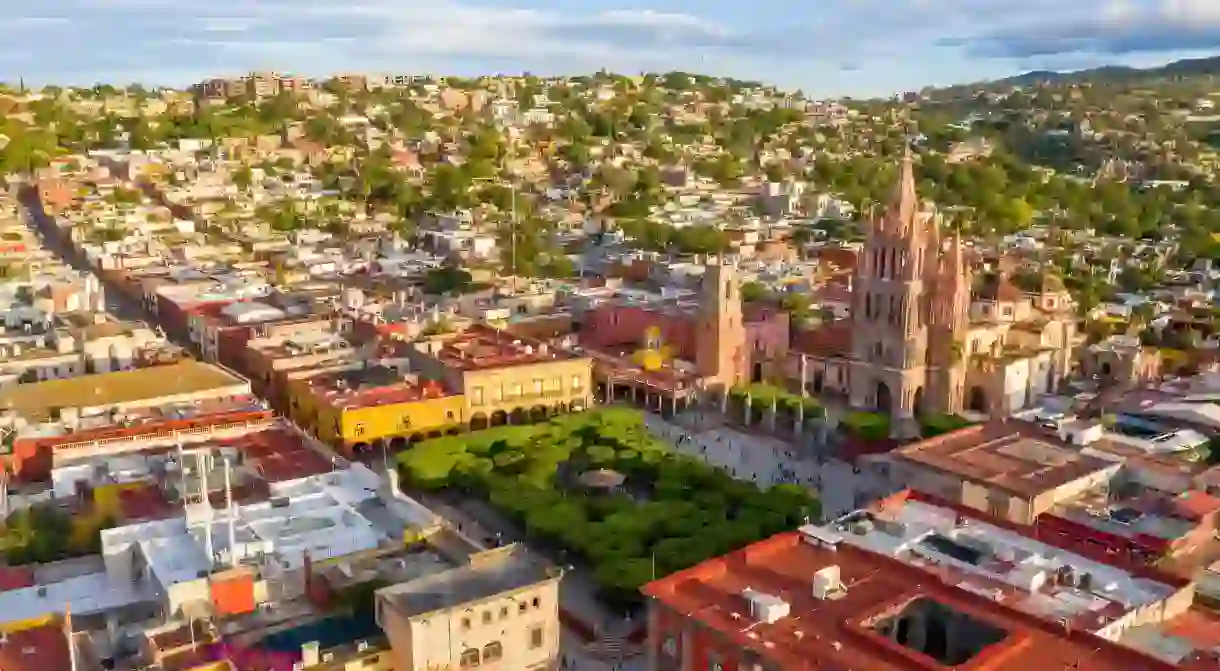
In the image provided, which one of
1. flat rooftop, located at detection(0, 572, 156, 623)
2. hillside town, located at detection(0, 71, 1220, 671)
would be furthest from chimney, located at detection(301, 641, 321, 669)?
flat rooftop, located at detection(0, 572, 156, 623)

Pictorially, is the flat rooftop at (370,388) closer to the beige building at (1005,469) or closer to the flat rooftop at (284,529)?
the flat rooftop at (284,529)

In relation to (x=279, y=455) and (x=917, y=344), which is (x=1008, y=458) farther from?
(x=279, y=455)

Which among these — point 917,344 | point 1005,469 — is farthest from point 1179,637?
point 917,344

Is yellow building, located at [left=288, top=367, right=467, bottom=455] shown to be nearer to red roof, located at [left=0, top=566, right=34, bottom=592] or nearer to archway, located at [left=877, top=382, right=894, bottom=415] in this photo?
red roof, located at [left=0, top=566, right=34, bottom=592]

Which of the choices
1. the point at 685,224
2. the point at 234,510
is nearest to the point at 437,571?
the point at 234,510

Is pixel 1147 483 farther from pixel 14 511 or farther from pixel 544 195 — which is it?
pixel 544 195

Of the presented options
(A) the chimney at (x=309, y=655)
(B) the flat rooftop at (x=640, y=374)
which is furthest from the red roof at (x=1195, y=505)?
(B) the flat rooftop at (x=640, y=374)
